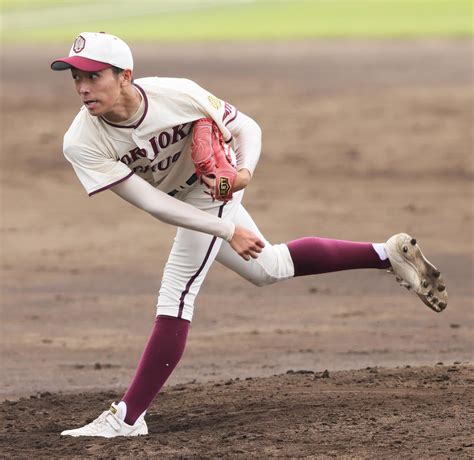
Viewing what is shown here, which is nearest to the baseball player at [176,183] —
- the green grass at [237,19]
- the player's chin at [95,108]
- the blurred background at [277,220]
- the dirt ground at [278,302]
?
the player's chin at [95,108]

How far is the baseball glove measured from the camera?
5465mm

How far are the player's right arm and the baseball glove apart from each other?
14 cm

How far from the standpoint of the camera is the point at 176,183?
5832mm

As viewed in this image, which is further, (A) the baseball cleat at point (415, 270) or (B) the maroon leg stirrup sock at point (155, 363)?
(A) the baseball cleat at point (415, 270)

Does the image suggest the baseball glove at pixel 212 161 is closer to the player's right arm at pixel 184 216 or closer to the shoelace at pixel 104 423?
the player's right arm at pixel 184 216

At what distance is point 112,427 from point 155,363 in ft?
1.23

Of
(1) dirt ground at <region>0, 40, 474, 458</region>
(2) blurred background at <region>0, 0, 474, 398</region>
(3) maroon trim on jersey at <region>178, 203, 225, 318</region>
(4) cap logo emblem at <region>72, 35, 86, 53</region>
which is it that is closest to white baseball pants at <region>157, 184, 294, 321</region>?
(3) maroon trim on jersey at <region>178, 203, 225, 318</region>

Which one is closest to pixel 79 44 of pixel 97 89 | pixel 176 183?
pixel 97 89

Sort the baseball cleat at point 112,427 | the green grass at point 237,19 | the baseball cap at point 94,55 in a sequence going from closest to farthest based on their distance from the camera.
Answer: the baseball cap at point 94,55, the baseball cleat at point 112,427, the green grass at point 237,19

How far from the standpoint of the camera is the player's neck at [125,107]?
5.43 meters

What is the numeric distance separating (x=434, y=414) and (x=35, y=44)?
26968 millimetres

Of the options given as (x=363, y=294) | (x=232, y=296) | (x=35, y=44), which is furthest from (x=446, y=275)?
(x=35, y=44)

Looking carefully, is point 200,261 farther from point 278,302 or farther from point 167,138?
point 278,302

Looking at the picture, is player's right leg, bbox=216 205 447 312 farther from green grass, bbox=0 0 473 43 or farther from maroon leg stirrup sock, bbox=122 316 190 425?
green grass, bbox=0 0 473 43
